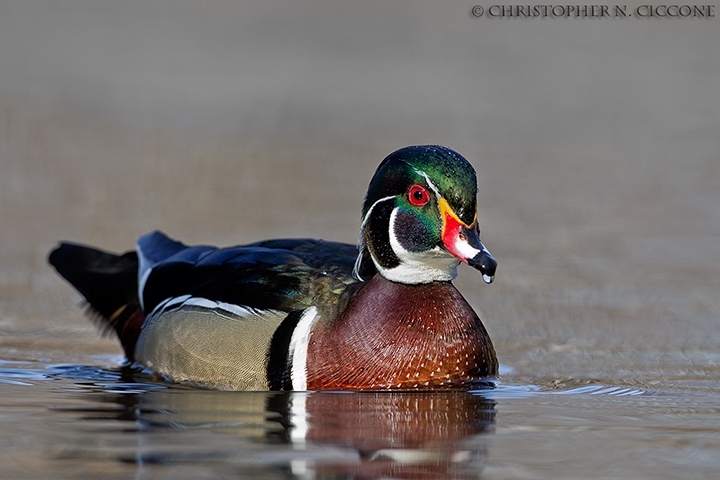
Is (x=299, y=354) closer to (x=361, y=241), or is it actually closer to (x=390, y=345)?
(x=390, y=345)

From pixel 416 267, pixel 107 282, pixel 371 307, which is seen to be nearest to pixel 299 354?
pixel 371 307

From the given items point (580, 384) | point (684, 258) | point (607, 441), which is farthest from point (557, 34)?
point (607, 441)

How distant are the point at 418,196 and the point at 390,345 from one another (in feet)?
2.31

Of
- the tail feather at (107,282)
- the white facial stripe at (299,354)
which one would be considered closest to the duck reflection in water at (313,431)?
the white facial stripe at (299,354)

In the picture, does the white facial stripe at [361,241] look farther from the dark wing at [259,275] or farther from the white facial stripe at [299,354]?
the white facial stripe at [299,354]

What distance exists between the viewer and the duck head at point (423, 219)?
6.59 metres

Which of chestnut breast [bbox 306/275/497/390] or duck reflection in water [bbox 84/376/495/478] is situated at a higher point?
chestnut breast [bbox 306/275/497/390]

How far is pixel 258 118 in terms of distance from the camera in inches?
614

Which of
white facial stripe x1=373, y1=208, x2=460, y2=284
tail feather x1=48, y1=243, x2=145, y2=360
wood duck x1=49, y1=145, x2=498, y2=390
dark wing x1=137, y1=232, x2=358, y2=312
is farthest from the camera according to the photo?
tail feather x1=48, y1=243, x2=145, y2=360

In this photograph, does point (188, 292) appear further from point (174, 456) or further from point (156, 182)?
point (156, 182)

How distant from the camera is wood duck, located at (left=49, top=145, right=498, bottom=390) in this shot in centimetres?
670

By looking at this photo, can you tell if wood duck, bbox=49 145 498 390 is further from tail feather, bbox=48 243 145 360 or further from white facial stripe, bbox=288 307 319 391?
tail feather, bbox=48 243 145 360

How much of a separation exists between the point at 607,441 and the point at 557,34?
1305cm

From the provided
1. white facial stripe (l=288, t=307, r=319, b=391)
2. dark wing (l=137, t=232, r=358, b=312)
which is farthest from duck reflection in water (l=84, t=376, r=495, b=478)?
dark wing (l=137, t=232, r=358, b=312)
